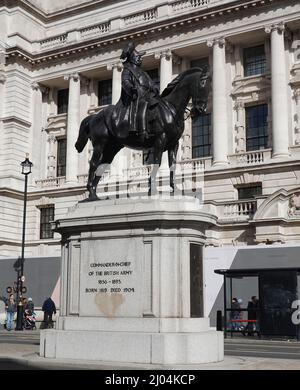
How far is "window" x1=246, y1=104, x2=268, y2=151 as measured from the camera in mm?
39875

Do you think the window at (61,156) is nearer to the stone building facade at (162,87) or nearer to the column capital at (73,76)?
the stone building facade at (162,87)

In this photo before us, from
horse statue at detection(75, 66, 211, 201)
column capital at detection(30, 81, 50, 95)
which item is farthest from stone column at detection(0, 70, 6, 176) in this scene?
horse statue at detection(75, 66, 211, 201)

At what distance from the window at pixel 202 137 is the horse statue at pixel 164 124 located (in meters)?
28.6

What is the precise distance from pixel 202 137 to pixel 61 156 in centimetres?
1267

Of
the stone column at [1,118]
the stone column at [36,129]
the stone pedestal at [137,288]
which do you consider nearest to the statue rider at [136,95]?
the stone pedestal at [137,288]

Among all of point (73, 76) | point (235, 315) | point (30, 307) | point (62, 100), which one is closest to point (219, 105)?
point (73, 76)

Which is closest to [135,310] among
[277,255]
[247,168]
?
[277,255]

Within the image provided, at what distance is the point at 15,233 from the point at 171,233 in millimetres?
36070

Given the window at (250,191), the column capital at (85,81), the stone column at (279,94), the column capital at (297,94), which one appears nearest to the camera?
the stone column at (279,94)

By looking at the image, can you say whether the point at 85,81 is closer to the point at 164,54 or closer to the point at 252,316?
the point at 164,54

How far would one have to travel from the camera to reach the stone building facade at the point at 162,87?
121 feet

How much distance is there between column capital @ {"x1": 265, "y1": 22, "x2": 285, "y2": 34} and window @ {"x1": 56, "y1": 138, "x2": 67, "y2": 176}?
1860cm

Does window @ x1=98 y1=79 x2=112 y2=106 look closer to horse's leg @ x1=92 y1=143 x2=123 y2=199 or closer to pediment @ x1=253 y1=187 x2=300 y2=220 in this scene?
pediment @ x1=253 y1=187 x2=300 y2=220

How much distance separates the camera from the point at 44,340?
12.5 meters
